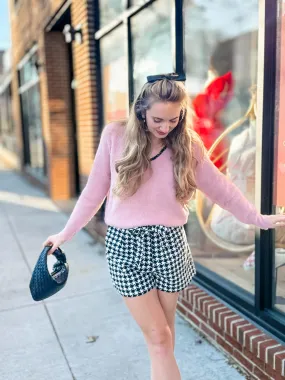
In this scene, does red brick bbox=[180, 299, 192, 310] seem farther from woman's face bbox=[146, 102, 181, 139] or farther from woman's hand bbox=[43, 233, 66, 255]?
woman's face bbox=[146, 102, 181, 139]

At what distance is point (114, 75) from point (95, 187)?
3228 millimetres

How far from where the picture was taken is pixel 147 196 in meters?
1.95

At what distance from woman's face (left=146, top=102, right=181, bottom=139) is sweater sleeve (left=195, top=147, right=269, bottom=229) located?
0.86 ft

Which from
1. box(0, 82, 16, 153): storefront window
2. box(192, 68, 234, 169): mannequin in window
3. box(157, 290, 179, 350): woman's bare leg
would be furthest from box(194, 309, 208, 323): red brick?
box(0, 82, 16, 153): storefront window

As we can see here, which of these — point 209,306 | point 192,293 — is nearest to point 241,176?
point 192,293

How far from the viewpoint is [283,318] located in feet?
8.50

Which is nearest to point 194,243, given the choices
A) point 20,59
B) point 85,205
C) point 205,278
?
point 205,278

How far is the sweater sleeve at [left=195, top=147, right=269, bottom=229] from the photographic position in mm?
2061

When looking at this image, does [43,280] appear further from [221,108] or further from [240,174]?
[221,108]

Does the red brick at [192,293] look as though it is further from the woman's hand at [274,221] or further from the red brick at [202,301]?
the woman's hand at [274,221]

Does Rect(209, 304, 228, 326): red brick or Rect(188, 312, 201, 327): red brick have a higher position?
Rect(209, 304, 228, 326): red brick

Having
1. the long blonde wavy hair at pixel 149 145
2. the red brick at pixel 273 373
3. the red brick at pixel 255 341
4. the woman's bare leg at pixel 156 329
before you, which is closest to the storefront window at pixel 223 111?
the red brick at pixel 255 341

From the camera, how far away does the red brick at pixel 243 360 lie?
2.66 meters

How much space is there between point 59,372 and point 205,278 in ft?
4.14
